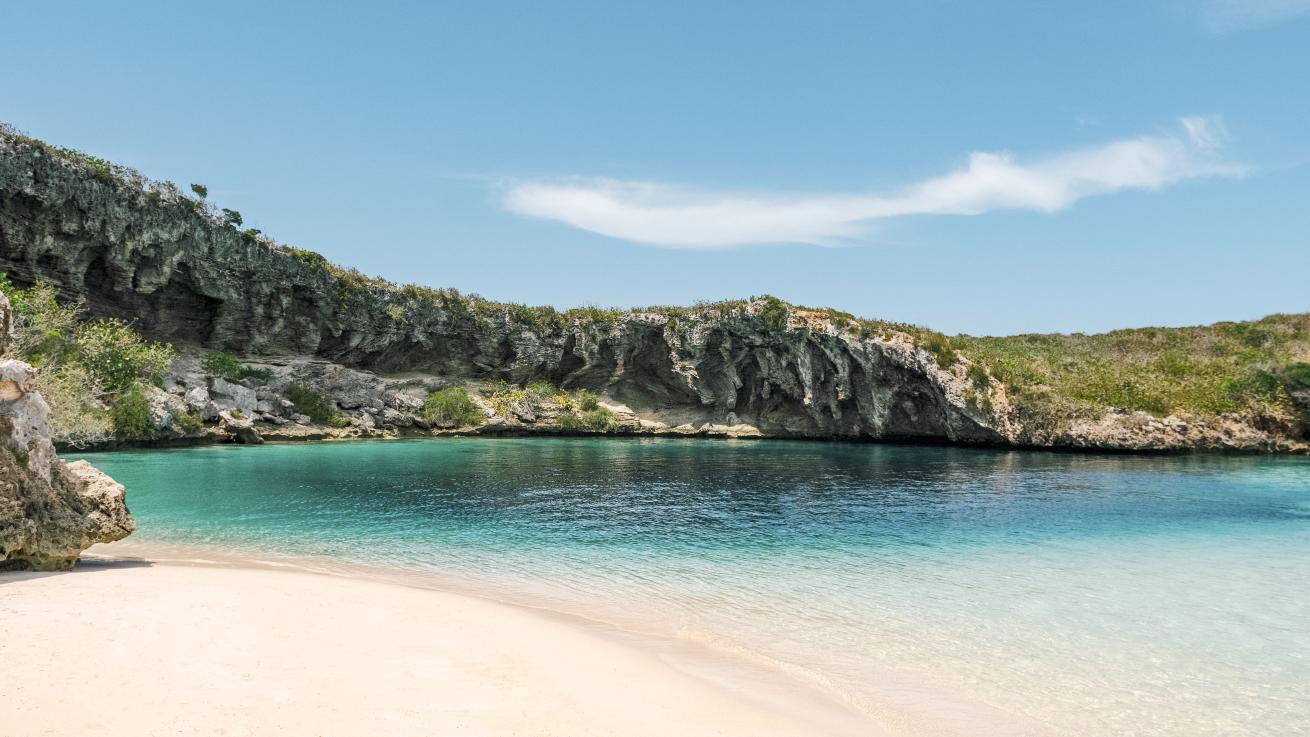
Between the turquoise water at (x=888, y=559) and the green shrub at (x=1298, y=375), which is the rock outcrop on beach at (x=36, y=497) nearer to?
the turquoise water at (x=888, y=559)

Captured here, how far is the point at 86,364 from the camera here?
37094 millimetres

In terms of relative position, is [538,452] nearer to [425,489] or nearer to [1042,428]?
[425,489]

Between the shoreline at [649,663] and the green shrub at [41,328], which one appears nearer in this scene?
the shoreline at [649,663]

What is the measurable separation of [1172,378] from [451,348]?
214 ft

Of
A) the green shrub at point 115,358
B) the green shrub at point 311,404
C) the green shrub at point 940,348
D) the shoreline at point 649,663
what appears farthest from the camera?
the green shrub at point 940,348

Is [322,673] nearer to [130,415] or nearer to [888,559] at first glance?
[888,559]

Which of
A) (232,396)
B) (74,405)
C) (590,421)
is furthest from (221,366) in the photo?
(590,421)

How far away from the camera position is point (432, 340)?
6200 centimetres

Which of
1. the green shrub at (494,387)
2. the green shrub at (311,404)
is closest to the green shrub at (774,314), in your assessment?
the green shrub at (494,387)

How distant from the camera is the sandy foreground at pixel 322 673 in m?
5.97

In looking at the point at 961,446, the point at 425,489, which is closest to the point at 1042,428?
the point at 961,446

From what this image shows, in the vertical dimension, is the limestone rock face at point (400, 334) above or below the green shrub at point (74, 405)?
above

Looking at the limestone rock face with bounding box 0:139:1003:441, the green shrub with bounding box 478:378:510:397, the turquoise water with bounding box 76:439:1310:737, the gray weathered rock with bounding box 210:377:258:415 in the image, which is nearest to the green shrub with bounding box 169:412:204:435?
the limestone rock face with bounding box 0:139:1003:441

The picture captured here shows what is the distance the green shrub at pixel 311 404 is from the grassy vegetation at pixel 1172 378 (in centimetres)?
5371
